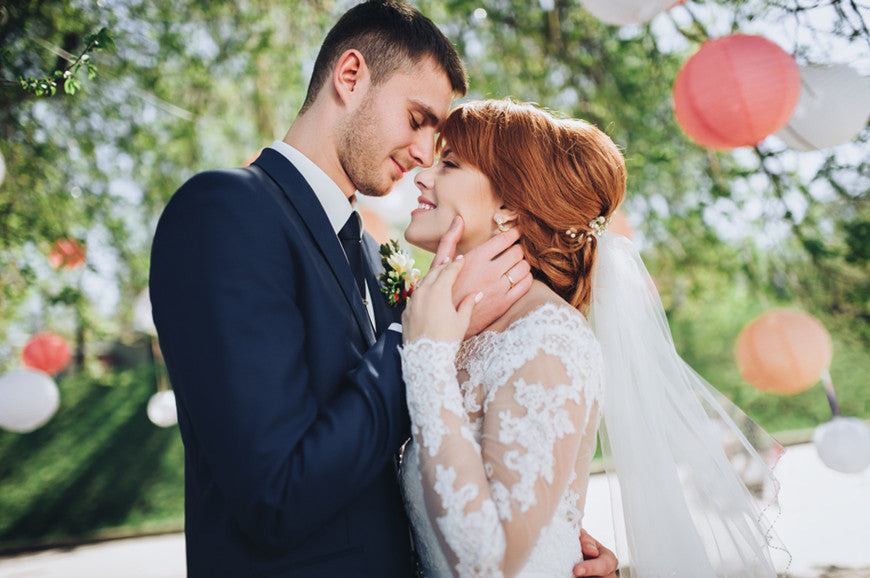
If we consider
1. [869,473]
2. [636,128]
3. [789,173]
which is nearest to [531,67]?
[636,128]

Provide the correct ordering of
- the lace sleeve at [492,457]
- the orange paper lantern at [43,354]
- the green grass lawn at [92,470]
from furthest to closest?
the green grass lawn at [92,470] < the orange paper lantern at [43,354] < the lace sleeve at [492,457]

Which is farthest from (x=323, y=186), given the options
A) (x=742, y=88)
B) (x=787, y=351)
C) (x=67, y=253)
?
(x=67, y=253)

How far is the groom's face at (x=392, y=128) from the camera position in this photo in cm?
216

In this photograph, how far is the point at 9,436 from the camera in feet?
33.2

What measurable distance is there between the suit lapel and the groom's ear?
49cm

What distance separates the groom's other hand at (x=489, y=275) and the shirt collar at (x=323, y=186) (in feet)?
1.25

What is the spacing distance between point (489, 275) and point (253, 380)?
0.93 meters

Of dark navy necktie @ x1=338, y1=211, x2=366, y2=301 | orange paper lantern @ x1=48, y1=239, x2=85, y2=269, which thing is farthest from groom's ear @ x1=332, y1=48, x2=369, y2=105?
orange paper lantern @ x1=48, y1=239, x2=85, y2=269

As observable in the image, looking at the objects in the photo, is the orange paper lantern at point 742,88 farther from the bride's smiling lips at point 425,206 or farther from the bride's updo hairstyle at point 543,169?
the bride's smiling lips at point 425,206

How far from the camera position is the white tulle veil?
2.03 m

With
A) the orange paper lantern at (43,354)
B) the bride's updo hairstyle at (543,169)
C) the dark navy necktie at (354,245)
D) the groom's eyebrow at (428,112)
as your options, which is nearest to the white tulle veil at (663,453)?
the bride's updo hairstyle at (543,169)

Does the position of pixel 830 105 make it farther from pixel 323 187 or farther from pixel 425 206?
pixel 323 187

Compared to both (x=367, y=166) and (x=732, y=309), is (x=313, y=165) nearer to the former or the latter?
(x=367, y=166)

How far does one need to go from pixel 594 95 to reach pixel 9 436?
10855mm
